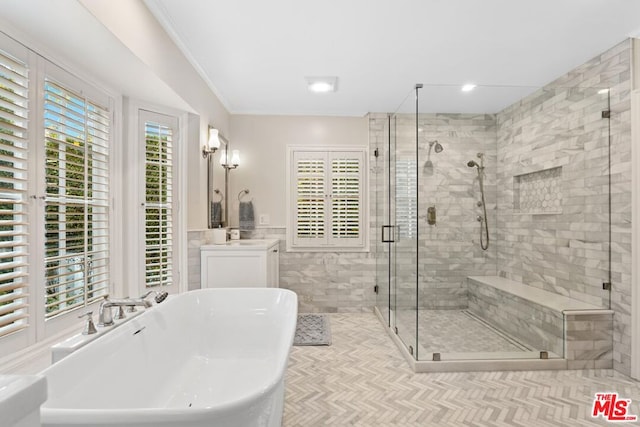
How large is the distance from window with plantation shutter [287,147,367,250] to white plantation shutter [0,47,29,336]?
266 centimetres

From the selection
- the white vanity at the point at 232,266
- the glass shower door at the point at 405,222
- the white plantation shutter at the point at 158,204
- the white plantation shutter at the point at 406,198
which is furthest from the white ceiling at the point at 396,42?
the white vanity at the point at 232,266

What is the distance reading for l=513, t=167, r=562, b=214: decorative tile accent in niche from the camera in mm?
2953

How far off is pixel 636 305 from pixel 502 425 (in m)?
1.37

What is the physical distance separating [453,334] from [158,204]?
2623mm

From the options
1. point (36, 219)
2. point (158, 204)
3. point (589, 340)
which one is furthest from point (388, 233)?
point (36, 219)

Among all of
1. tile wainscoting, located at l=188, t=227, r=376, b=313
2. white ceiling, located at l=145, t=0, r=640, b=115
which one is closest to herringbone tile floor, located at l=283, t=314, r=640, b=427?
tile wainscoting, located at l=188, t=227, r=376, b=313

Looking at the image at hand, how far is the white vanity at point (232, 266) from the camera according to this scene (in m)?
3.15

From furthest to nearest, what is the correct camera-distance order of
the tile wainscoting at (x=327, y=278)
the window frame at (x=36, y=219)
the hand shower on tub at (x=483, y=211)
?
the tile wainscoting at (x=327, y=278) → the hand shower on tub at (x=483, y=211) → the window frame at (x=36, y=219)

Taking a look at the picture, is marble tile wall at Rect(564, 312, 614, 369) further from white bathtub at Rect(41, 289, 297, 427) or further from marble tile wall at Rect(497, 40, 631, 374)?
white bathtub at Rect(41, 289, 297, 427)

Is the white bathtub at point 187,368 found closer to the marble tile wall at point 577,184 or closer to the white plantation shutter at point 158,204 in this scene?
the white plantation shutter at point 158,204

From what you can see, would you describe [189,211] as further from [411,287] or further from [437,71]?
[437,71]

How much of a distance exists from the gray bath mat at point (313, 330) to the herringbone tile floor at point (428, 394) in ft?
0.84

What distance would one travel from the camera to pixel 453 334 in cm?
289

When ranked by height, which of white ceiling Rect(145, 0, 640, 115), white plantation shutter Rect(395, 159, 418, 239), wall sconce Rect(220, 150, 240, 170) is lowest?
white plantation shutter Rect(395, 159, 418, 239)
